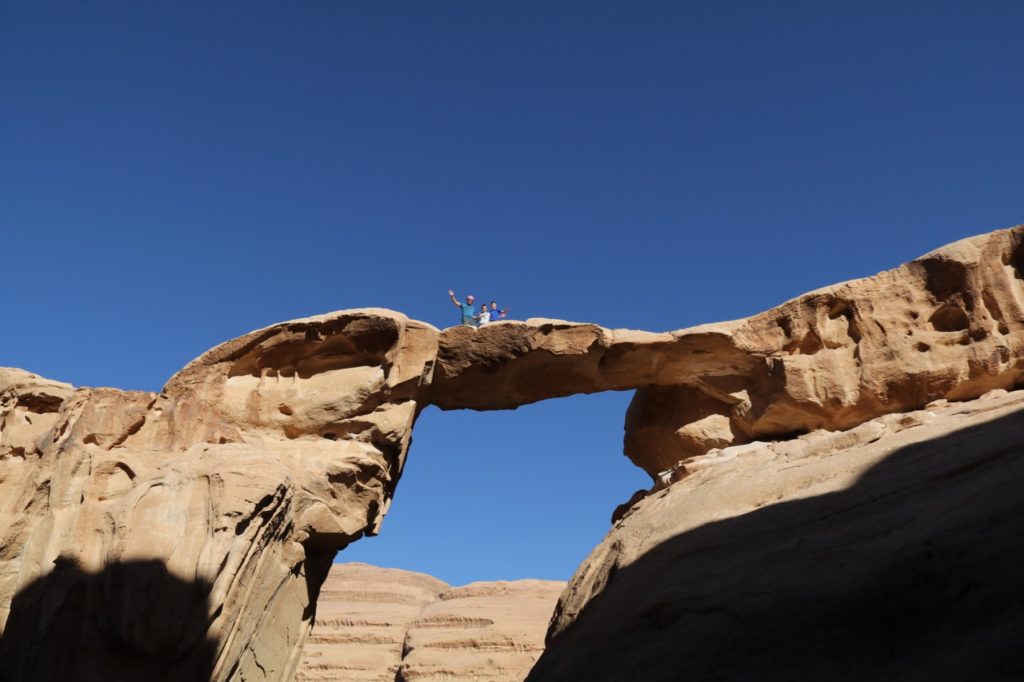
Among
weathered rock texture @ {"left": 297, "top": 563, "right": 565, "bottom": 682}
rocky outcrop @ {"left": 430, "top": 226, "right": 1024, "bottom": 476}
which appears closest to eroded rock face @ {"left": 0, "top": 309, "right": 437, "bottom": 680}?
rocky outcrop @ {"left": 430, "top": 226, "right": 1024, "bottom": 476}

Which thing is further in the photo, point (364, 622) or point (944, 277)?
point (364, 622)

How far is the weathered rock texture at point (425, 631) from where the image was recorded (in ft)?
100

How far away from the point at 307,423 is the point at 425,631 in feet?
66.3

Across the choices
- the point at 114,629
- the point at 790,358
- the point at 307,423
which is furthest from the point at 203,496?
the point at 790,358

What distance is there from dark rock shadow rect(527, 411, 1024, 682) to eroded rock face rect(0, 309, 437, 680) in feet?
13.8

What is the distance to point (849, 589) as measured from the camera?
851 centimetres

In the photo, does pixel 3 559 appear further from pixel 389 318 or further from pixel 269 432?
pixel 389 318

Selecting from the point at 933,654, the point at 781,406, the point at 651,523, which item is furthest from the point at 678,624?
the point at 781,406

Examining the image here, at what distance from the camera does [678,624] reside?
944cm

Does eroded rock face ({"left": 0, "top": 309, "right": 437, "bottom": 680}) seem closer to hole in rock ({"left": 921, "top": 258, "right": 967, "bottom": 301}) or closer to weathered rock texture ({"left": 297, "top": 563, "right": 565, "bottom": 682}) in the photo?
hole in rock ({"left": 921, "top": 258, "right": 967, "bottom": 301})

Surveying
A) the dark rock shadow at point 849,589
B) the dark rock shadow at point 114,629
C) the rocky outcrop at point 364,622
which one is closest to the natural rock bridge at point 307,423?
the dark rock shadow at point 114,629

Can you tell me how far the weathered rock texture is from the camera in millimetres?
30578

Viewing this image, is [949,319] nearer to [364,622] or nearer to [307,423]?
[307,423]

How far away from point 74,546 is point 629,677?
24.4 ft
